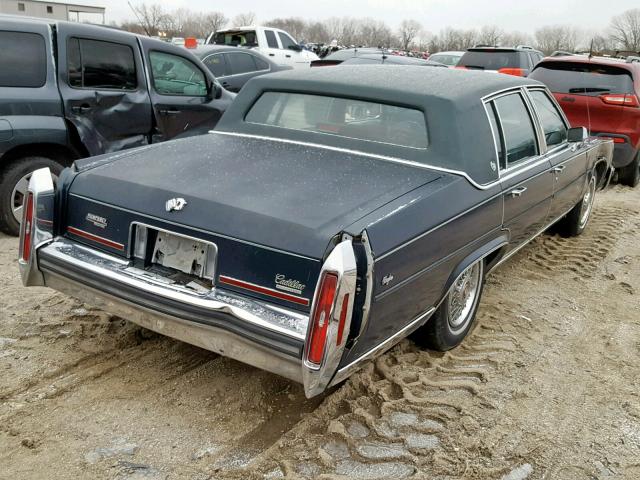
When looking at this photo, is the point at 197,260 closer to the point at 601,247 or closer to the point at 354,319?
the point at 354,319

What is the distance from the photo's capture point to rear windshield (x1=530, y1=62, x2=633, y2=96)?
8.20 m

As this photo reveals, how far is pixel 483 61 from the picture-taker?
13.9 metres

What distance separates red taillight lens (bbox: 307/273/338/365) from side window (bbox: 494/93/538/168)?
195 cm

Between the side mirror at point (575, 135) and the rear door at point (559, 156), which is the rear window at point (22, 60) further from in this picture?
the side mirror at point (575, 135)

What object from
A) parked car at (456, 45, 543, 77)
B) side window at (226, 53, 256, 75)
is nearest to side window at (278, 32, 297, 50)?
parked car at (456, 45, 543, 77)

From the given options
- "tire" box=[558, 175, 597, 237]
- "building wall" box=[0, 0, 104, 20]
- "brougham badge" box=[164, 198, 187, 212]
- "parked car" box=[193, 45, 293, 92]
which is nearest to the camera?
"brougham badge" box=[164, 198, 187, 212]

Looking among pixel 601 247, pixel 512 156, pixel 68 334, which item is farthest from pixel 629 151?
pixel 68 334

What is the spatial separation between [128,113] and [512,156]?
12.2 feet

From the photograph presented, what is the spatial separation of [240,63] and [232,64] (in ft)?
0.53

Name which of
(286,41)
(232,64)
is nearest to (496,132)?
(232,64)

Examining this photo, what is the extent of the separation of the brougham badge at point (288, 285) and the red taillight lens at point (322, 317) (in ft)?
0.59

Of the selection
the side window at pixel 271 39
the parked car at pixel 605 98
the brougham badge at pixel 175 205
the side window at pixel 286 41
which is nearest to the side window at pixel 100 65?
the brougham badge at pixel 175 205

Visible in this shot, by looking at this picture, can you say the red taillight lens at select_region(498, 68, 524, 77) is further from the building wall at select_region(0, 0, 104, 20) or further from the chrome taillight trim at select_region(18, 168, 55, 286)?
the building wall at select_region(0, 0, 104, 20)

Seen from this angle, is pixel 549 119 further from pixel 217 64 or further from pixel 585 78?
pixel 217 64
